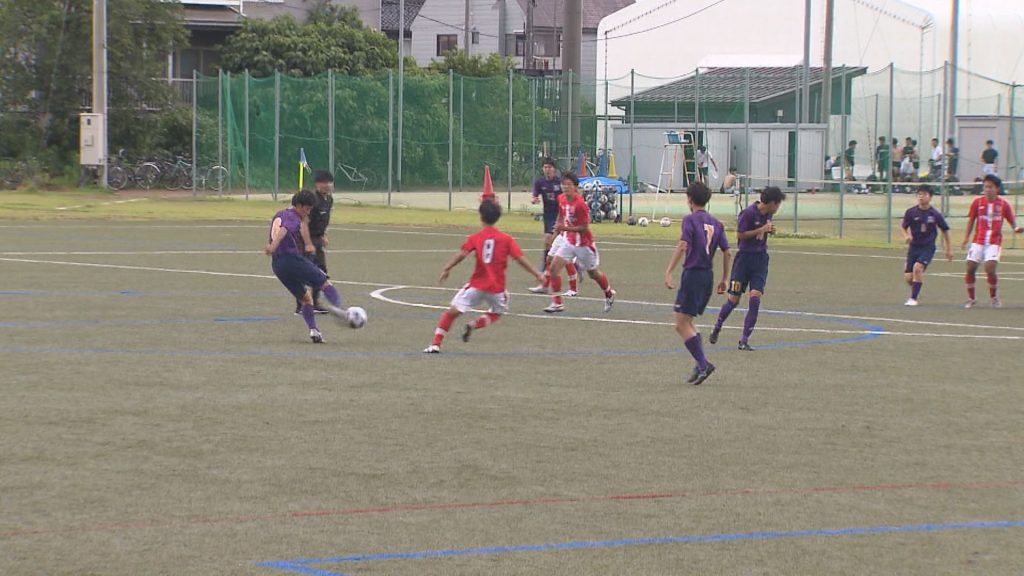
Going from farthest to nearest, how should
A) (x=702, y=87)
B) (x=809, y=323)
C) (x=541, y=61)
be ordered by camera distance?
(x=541, y=61) < (x=702, y=87) < (x=809, y=323)

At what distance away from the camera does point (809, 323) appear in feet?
56.4

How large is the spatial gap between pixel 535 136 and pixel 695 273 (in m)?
30.9

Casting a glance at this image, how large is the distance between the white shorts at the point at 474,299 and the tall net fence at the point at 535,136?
2365 centimetres

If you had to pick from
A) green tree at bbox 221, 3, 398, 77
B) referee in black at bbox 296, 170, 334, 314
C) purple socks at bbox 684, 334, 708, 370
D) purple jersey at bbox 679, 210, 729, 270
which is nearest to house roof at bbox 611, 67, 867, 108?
green tree at bbox 221, 3, 398, 77

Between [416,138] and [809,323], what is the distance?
1080 inches

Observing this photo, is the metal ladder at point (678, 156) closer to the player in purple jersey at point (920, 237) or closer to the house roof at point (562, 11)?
the player in purple jersey at point (920, 237)

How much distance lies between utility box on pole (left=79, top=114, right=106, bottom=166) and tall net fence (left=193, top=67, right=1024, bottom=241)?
3.05 m

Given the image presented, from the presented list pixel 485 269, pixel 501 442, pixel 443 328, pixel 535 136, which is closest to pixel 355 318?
pixel 443 328

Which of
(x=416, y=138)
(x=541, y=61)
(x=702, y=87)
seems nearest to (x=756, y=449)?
(x=416, y=138)

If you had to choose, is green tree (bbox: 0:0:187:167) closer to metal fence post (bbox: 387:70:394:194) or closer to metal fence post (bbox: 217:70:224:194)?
metal fence post (bbox: 217:70:224:194)

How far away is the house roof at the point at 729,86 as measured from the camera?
46125 mm

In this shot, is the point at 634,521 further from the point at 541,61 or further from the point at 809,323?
the point at 541,61

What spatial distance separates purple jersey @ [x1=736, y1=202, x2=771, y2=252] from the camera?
49.0 feet

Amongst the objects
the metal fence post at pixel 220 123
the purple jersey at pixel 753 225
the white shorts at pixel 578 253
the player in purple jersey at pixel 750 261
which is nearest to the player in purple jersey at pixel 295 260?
the player in purple jersey at pixel 750 261
